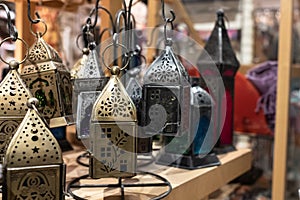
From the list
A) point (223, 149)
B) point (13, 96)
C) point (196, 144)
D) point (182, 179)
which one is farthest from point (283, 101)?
point (13, 96)

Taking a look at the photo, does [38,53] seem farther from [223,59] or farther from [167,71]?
[223,59]

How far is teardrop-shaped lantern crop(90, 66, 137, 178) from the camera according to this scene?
63cm

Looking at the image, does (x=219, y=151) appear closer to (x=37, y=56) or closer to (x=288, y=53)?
(x=288, y=53)

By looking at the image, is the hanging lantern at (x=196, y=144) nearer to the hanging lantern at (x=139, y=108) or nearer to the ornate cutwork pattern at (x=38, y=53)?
the hanging lantern at (x=139, y=108)

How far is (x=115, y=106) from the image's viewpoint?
2.06 ft

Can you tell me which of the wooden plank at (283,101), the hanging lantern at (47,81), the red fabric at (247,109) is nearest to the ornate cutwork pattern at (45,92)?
the hanging lantern at (47,81)

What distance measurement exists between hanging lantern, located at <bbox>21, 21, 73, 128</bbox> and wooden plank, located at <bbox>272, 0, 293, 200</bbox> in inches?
28.0

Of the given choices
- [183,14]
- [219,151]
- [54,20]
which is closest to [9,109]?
[219,151]

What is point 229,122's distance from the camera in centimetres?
118

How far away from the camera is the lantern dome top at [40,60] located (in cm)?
68

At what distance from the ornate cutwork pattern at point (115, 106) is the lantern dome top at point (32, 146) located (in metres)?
0.10

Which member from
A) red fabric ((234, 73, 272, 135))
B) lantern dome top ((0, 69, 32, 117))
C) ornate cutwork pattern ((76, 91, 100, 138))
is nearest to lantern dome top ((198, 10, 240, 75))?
red fabric ((234, 73, 272, 135))

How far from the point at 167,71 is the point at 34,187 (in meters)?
0.30

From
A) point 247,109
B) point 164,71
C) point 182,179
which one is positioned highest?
point 164,71
